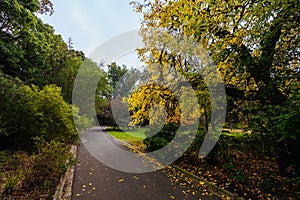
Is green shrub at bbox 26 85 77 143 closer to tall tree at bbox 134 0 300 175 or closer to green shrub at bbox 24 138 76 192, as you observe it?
green shrub at bbox 24 138 76 192

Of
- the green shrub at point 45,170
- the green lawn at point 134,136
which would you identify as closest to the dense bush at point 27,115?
the green shrub at point 45,170

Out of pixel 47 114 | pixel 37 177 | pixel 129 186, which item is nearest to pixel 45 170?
pixel 37 177

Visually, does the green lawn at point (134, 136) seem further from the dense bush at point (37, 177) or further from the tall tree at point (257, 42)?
the tall tree at point (257, 42)

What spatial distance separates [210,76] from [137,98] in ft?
9.44

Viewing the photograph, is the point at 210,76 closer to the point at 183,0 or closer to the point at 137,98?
the point at 183,0

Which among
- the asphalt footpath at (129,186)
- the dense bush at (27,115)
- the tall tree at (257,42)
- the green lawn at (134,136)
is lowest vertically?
the asphalt footpath at (129,186)

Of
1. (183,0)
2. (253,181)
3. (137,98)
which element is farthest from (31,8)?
(253,181)

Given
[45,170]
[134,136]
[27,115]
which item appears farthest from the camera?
[134,136]

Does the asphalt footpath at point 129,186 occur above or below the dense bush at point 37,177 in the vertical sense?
below

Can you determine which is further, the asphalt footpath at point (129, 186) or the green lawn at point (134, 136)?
the green lawn at point (134, 136)

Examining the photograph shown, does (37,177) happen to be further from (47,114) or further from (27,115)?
(47,114)

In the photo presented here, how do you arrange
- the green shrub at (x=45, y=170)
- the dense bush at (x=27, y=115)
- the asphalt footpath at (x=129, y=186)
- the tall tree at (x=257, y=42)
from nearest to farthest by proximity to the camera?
the tall tree at (x=257, y=42)
the asphalt footpath at (x=129, y=186)
the green shrub at (x=45, y=170)
the dense bush at (x=27, y=115)

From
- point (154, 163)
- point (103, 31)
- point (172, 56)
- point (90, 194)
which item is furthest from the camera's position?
point (103, 31)

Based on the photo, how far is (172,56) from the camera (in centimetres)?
638
